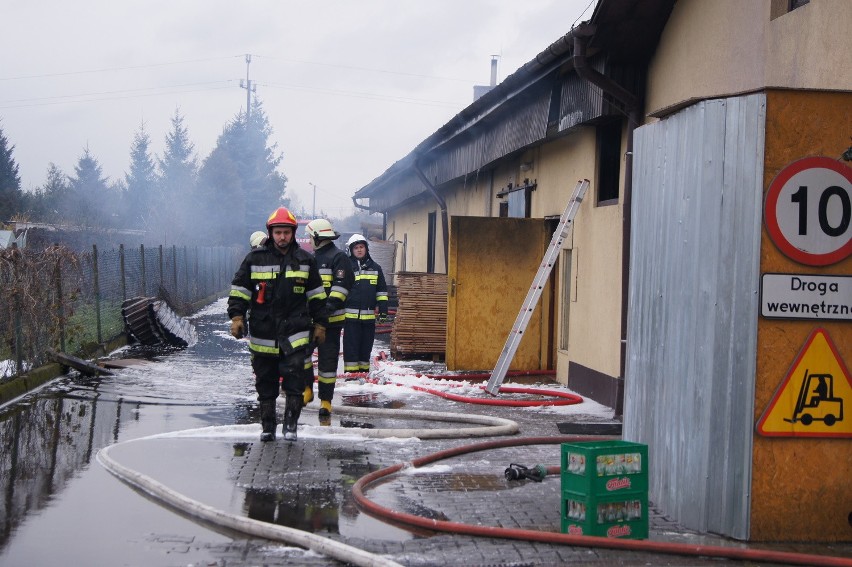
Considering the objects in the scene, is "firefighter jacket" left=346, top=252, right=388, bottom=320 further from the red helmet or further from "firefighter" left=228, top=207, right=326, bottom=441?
the red helmet

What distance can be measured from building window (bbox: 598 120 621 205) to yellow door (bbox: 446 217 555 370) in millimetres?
1936

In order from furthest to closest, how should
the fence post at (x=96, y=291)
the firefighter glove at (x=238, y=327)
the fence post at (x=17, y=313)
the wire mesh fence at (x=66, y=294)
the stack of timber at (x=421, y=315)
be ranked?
the fence post at (x=96, y=291) → the stack of timber at (x=421, y=315) → the wire mesh fence at (x=66, y=294) → the fence post at (x=17, y=313) → the firefighter glove at (x=238, y=327)

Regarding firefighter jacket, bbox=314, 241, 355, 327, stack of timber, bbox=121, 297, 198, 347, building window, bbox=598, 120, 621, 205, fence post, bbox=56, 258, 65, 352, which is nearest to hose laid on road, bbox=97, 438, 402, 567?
firefighter jacket, bbox=314, 241, 355, 327

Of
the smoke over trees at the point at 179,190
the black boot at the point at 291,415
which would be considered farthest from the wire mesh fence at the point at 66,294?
the smoke over trees at the point at 179,190

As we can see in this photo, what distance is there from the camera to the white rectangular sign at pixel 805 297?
603 cm

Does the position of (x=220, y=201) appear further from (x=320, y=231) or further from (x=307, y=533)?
(x=307, y=533)

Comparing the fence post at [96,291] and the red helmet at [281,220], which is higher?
the red helmet at [281,220]

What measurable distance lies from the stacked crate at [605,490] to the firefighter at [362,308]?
696cm

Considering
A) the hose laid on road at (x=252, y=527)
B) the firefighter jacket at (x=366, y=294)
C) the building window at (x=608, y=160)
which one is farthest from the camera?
the firefighter jacket at (x=366, y=294)

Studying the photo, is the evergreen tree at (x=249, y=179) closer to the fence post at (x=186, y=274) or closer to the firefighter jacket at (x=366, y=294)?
the fence post at (x=186, y=274)

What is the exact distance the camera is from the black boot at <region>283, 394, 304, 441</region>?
9172 millimetres

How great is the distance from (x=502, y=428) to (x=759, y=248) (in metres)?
3.97

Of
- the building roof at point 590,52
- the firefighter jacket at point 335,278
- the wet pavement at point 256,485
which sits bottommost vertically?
the wet pavement at point 256,485

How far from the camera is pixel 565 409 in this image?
1141 centimetres
